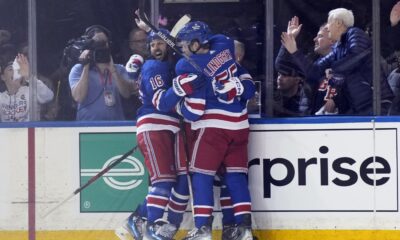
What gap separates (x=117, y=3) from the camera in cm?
790

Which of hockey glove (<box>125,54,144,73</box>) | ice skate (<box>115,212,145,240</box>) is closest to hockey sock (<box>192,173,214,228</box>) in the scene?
ice skate (<box>115,212,145,240</box>)

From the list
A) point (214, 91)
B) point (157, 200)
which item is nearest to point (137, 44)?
point (214, 91)

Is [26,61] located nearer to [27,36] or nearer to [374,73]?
[27,36]

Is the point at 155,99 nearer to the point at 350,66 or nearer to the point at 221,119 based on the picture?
the point at 221,119

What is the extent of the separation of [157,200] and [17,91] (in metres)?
1.16

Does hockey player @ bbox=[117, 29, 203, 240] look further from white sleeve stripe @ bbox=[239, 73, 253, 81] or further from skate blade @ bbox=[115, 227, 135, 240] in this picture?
white sleeve stripe @ bbox=[239, 73, 253, 81]

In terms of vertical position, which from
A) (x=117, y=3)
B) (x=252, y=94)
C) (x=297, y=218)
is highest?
(x=117, y=3)

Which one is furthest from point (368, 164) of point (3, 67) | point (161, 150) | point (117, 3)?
point (3, 67)

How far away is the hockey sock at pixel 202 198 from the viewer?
7.64 m

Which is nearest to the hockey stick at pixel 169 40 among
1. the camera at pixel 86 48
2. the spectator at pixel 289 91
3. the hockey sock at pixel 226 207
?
the camera at pixel 86 48

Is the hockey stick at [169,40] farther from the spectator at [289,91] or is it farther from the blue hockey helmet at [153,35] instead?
the spectator at [289,91]

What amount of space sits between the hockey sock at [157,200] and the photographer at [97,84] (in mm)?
530

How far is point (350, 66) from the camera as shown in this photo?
779cm

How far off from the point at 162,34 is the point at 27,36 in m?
0.90
